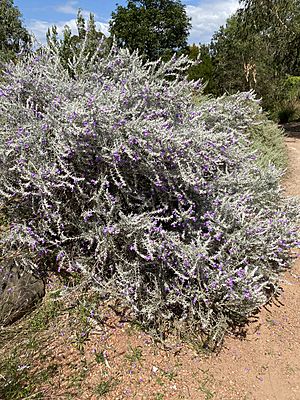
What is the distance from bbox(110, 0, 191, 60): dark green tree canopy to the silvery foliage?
Result: 63.4 feet

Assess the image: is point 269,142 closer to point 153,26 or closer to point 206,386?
point 206,386

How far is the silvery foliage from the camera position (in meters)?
2.72

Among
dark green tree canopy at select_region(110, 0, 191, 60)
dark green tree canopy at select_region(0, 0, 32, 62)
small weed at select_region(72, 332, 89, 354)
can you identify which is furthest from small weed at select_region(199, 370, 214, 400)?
dark green tree canopy at select_region(110, 0, 191, 60)

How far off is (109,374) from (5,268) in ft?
3.48

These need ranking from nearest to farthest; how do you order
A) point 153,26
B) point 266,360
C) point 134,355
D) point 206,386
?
point 206,386, point 134,355, point 266,360, point 153,26

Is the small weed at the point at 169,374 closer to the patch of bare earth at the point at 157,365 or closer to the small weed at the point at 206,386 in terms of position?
the patch of bare earth at the point at 157,365

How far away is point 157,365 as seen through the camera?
2.49m

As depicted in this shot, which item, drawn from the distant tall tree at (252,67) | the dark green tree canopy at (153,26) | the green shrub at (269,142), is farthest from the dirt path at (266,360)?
the dark green tree canopy at (153,26)

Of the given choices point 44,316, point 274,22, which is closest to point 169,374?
point 44,316

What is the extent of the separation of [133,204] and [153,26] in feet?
71.3

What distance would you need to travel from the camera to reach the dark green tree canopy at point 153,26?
70.3 ft

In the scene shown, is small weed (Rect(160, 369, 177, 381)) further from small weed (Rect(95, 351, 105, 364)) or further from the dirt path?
small weed (Rect(95, 351, 105, 364))

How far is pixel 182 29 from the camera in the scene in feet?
76.1

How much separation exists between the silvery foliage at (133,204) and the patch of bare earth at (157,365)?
174 mm
